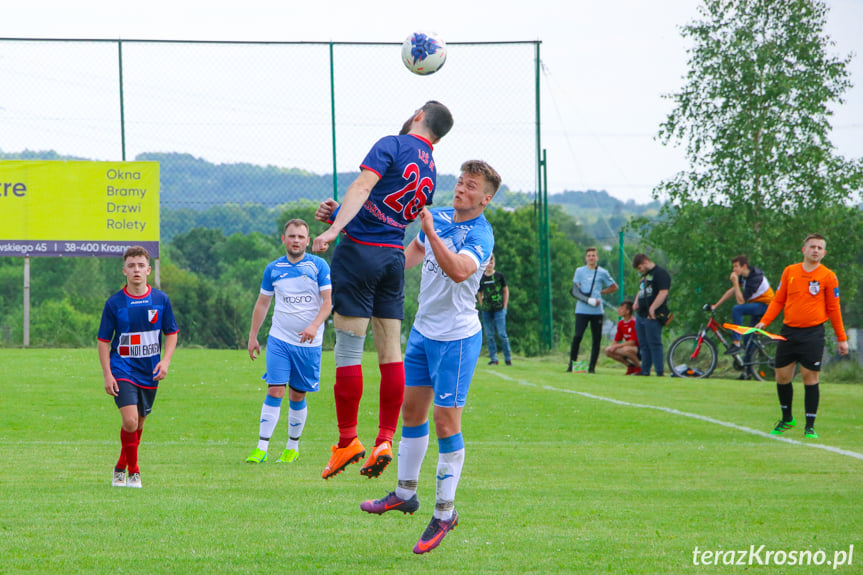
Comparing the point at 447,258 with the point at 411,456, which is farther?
the point at 411,456

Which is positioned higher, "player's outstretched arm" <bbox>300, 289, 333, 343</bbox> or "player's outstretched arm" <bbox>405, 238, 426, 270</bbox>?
"player's outstretched arm" <bbox>405, 238, 426, 270</bbox>

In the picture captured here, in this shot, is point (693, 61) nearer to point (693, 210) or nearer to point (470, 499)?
point (693, 210)

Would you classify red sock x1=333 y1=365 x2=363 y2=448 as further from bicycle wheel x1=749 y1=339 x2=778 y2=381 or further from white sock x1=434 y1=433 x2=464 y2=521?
bicycle wheel x1=749 y1=339 x2=778 y2=381

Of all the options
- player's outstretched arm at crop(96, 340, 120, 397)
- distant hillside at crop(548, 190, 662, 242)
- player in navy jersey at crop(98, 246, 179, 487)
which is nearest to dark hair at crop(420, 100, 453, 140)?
player in navy jersey at crop(98, 246, 179, 487)

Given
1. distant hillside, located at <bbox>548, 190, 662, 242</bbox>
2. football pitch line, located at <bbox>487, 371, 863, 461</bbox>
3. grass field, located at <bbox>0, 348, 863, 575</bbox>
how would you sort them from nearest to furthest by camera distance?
1. grass field, located at <bbox>0, 348, 863, 575</bbox>
2. football pitch line, located at <bbox>487, 371, 863, 461</bbox>
3. distant hillside, located at <bbox>548, 190, 662, 242</bbox>

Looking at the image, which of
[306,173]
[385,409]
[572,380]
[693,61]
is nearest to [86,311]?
[306,173]

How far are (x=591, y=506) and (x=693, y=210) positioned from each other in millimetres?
15589

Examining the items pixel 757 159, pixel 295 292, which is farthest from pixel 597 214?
pixel 295 292

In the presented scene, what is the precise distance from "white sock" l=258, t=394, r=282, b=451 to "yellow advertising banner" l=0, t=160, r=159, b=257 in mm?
12056

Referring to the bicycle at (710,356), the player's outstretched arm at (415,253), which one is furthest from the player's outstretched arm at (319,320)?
the bicycle at (710,356)

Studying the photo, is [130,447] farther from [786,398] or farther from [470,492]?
[786,398]

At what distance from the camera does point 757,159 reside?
2072 centimetres

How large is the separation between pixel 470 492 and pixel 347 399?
41.7 inches

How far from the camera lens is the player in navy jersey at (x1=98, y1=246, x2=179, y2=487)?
669 cm
